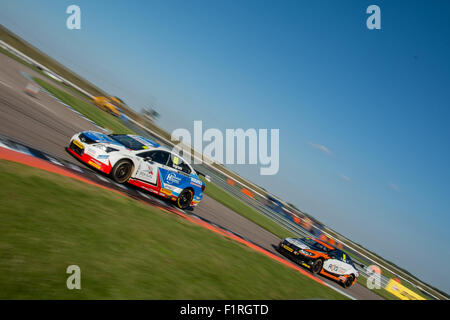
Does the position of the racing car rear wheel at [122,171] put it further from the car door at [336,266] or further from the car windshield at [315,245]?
the car door at [336,266]

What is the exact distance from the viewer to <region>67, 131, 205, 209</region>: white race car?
33.6 ft

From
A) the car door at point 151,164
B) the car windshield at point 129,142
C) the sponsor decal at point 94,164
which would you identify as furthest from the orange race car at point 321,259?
the sponsor decal at point 94,164

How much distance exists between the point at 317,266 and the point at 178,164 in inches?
283

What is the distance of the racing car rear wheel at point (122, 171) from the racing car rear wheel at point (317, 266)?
8318mm

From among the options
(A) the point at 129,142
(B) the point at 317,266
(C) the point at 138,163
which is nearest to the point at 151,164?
(C) the point at 138,163

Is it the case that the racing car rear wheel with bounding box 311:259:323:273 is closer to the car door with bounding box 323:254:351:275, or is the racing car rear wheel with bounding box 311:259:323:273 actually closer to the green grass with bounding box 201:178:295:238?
the car door with bounding box 323:254:351:275

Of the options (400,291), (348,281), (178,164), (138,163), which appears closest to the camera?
(138,163)

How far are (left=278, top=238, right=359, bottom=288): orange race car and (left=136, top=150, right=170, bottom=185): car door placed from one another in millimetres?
6580

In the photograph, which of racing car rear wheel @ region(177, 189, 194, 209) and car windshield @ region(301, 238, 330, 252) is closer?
racing car rear wheel @ region(177, 189, 194, 209)

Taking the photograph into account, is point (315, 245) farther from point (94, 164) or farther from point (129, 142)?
point (94, 164)

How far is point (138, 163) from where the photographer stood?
1062cm

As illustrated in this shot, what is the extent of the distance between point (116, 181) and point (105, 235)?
4.82 metres

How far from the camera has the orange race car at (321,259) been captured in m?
14.2

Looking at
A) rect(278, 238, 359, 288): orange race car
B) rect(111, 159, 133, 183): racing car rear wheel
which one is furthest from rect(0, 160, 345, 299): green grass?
rect(278, 238, 359, 288): orange race car
